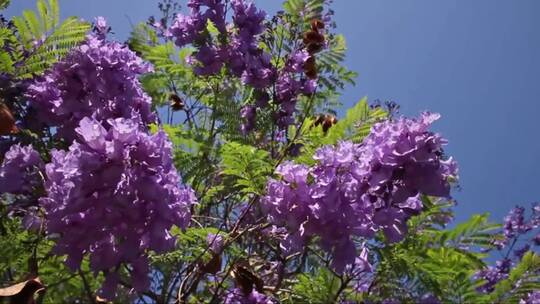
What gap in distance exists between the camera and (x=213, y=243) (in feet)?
11.3

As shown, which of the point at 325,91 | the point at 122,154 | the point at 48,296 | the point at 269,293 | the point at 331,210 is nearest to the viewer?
the point at 122,154

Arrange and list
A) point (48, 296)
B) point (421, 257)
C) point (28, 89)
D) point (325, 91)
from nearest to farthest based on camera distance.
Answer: point (421, 257)
point (28, 89)
point (48, 296)
point (325, 91)

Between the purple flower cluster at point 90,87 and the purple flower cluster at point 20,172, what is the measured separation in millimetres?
430

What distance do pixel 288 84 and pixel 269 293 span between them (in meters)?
2.02

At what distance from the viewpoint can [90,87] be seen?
3.52 meters

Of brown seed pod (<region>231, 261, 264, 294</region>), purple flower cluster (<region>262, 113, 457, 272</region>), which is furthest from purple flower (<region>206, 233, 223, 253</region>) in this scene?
purple flower cluster (<region>262, 113, 457, 272</region>)

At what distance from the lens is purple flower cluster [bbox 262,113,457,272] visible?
2545 mm

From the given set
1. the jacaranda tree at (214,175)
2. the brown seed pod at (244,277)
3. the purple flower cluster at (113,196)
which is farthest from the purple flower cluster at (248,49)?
the purple flower cluster at (113,196)

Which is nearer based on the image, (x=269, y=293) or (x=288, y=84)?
(x=269, y=293)

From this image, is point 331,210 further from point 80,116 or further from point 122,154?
point 80,116

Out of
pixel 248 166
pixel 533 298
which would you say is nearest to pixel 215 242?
pixel 248 166

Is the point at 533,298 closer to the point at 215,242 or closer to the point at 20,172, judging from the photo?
the point at 215,242

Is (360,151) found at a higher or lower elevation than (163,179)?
higher

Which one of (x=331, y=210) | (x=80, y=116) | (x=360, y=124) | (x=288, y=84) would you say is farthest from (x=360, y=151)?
(x=288, y=84)
